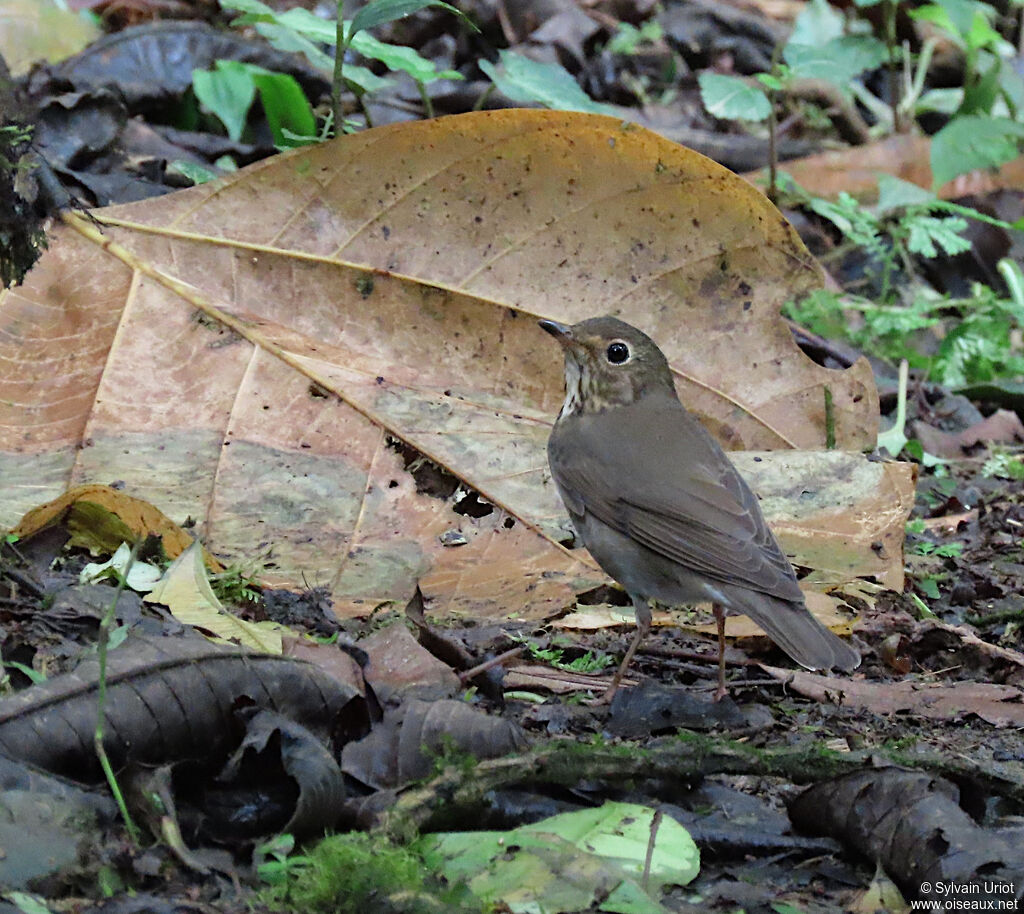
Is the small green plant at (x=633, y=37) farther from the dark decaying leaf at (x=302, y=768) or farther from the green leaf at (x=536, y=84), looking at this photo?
the dark decaying leaf at (x=302, y=768)

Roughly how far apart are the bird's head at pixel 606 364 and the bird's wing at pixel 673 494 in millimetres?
120

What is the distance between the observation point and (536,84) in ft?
20.5

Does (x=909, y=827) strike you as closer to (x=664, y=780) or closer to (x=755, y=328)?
(x=664, y=780)

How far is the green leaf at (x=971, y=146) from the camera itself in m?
7.79

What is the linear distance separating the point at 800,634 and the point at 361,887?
1.90 metres

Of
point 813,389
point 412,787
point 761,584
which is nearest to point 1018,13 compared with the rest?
point 813,389

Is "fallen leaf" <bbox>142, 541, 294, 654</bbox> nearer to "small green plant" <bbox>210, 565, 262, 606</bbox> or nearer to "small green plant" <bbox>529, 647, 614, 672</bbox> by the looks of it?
"small green plant" <bbox>210, 565, 262, 606</bbox>

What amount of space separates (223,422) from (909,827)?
7.94 feet

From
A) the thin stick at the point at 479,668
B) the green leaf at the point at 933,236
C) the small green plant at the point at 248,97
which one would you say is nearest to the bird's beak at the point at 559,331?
the thin stick at the point at 479,668

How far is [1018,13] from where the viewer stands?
1158 cm

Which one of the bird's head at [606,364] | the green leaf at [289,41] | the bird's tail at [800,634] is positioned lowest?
the bird's tail at [800,634]

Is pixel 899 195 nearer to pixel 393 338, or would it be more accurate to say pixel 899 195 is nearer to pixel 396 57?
pixel 396 57

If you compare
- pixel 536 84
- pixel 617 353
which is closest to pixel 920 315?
pixel 536 84

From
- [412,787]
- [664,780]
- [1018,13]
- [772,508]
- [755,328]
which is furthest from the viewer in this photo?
[1018,13]
